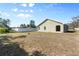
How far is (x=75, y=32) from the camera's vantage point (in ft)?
18.4

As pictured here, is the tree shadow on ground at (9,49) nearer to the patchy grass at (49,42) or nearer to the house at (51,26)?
the patchy grass at (49,42)

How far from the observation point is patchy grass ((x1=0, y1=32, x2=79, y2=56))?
558cm

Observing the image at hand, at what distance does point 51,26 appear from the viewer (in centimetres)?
564

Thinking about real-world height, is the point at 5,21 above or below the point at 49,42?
above

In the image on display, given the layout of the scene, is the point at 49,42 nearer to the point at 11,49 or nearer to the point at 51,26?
the point at 51,26

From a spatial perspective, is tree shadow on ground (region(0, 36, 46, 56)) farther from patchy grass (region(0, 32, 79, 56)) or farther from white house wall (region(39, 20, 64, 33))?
white house wall (region(39, 20, 64, 33))

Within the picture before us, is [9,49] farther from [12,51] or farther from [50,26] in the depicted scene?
[50,26]

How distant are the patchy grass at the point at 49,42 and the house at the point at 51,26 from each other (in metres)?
0.05

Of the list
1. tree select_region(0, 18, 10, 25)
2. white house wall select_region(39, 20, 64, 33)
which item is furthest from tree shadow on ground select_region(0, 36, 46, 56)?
white house wall select_region(39, 20, 64, 33)

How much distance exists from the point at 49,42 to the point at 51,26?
193 millimetres

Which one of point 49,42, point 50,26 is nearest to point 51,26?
point 50,26

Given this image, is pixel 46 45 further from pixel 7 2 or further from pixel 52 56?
pixel 7 2

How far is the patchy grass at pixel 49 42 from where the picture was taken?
18.3 ft

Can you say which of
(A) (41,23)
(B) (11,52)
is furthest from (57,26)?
(B) (11,52)
